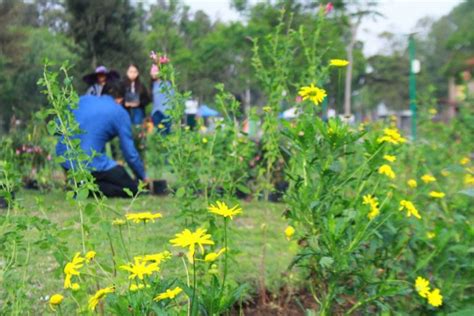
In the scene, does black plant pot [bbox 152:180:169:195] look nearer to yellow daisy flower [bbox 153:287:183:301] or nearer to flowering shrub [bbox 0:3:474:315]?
flowering shrub [bbox 0:3:474:315]

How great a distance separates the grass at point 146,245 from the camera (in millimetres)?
1984

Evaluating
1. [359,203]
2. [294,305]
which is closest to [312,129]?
[359,203]

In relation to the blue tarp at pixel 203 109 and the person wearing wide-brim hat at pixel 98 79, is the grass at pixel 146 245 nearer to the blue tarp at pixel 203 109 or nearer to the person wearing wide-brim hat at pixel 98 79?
the person wearing wide-brim hat at pixel 98 79

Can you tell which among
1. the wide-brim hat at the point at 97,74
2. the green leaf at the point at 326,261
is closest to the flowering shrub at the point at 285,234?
the green leaf at the point at 326,261

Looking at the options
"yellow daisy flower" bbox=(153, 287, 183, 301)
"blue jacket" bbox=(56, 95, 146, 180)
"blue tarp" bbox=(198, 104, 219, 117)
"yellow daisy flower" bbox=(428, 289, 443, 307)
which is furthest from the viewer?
"blue tarp" bbox=(198, 104, 219, 117)

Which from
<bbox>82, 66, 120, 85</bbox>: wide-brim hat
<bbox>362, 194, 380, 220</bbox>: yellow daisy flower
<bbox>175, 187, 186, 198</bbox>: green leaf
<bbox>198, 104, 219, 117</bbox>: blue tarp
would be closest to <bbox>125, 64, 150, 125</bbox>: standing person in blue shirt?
<bbox>198, 104, 219, 117</bbox>: blue tarp

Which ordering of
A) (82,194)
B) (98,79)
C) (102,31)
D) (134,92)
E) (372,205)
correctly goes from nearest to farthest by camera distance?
1. (82,194)
2. (372,205)
3. (98,79)
4. (134,92)
5. (102,31)

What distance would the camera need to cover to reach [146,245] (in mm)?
2336

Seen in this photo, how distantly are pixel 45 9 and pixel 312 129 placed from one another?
66.2 feet

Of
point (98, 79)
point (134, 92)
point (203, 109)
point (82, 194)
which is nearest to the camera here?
point (82, 194)

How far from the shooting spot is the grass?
1984 millimetres

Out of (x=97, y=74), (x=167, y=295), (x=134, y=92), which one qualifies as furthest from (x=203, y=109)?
(x=167, y=295)

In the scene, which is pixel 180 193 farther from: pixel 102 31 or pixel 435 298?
pixel 102 31

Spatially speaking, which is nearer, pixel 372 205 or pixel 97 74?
pixel 372 205
